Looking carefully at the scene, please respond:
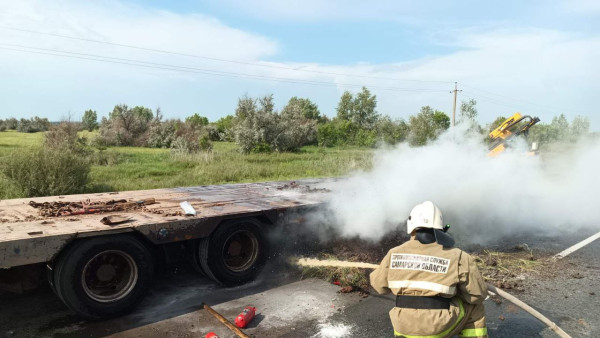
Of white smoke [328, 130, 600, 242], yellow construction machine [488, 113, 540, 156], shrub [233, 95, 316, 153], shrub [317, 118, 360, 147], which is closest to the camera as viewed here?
white smoke [328, 130, 600, 242]

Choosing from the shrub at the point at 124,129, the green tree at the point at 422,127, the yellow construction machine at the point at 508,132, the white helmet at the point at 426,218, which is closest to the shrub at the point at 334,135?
the green tree at the point at 422,127

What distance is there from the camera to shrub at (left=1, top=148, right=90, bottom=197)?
10797 millimetres

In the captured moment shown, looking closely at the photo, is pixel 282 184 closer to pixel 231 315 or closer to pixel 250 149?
pixel 231 315

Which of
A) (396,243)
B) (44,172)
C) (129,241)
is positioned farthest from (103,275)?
(44,172)

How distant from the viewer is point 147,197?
7590mm

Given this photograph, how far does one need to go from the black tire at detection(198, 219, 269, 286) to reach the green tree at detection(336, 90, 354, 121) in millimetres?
56961

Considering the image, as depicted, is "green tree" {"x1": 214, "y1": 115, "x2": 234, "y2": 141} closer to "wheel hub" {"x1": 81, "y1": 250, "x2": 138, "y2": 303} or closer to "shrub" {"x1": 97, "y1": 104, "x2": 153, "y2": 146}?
"shrub" {"x1": 97, "y1": 104, "x2": 153, "y2": 146}

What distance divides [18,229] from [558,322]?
6370 millimetres

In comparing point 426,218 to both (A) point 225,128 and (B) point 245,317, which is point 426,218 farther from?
(A) point 225,128

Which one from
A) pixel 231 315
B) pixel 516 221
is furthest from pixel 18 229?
pixel 516 221

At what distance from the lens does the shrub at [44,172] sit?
35.4 ft

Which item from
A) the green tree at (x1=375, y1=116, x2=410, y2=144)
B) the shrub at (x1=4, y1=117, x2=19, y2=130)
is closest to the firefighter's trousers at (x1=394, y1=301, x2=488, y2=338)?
the green tree at (x1=375, y1=116, x2=410, y2=144)

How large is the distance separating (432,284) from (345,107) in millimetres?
60789

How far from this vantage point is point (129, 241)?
510 centimetres
